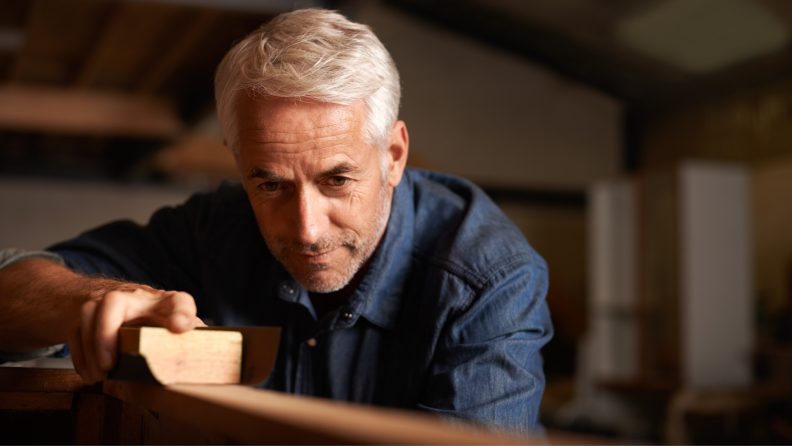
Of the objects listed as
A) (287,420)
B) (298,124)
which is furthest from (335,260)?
(287,420)

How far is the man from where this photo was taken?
98 centimetres

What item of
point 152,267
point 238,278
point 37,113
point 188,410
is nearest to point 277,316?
point 238,278

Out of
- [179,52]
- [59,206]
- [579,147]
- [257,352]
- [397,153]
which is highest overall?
[579,147]

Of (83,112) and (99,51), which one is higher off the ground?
(99,51)

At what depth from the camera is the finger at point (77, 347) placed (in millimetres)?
653

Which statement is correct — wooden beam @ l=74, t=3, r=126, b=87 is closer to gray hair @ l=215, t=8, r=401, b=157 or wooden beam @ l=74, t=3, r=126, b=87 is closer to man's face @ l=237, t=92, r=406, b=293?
gray hair @ l=215, t=8, r=401, b=157

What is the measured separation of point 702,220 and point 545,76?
3408mm

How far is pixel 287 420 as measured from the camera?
392 millimetres

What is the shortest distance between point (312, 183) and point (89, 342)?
0.44 metres

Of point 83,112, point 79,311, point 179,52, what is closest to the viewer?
point 79,311

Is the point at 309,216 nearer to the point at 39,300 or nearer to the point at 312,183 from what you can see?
the point at 312,183

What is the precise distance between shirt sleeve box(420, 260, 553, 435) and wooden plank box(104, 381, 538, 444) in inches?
16.2

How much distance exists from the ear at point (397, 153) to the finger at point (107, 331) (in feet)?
2.09

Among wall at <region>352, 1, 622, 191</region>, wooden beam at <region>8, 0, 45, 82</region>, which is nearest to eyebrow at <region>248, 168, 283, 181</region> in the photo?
wooden beam at <region>8, 0, 45, 82</region>
